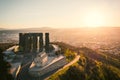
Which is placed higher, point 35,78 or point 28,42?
point 28,42

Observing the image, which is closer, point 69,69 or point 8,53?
point 69,69

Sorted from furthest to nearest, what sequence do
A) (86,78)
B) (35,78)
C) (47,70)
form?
(86,78)
(47,70)
(35,78)

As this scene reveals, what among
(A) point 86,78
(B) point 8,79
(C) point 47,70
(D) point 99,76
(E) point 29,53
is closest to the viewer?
(B) point 8,79

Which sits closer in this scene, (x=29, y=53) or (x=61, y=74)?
(x=61, y=74)

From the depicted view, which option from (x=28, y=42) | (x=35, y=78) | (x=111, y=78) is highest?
(x=28, y=42)

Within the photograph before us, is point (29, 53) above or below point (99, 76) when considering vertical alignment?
above

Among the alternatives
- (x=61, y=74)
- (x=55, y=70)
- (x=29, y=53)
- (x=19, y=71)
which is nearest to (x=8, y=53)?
(x=29, y=53)

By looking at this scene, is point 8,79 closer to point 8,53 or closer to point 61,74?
point 61,74

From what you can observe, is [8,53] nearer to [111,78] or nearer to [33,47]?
[33,47]

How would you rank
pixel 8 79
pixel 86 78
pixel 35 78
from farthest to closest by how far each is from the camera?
pixel 86 78
pixel 35 78
pixel 8 79

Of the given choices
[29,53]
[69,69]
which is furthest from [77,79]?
[29,53]
